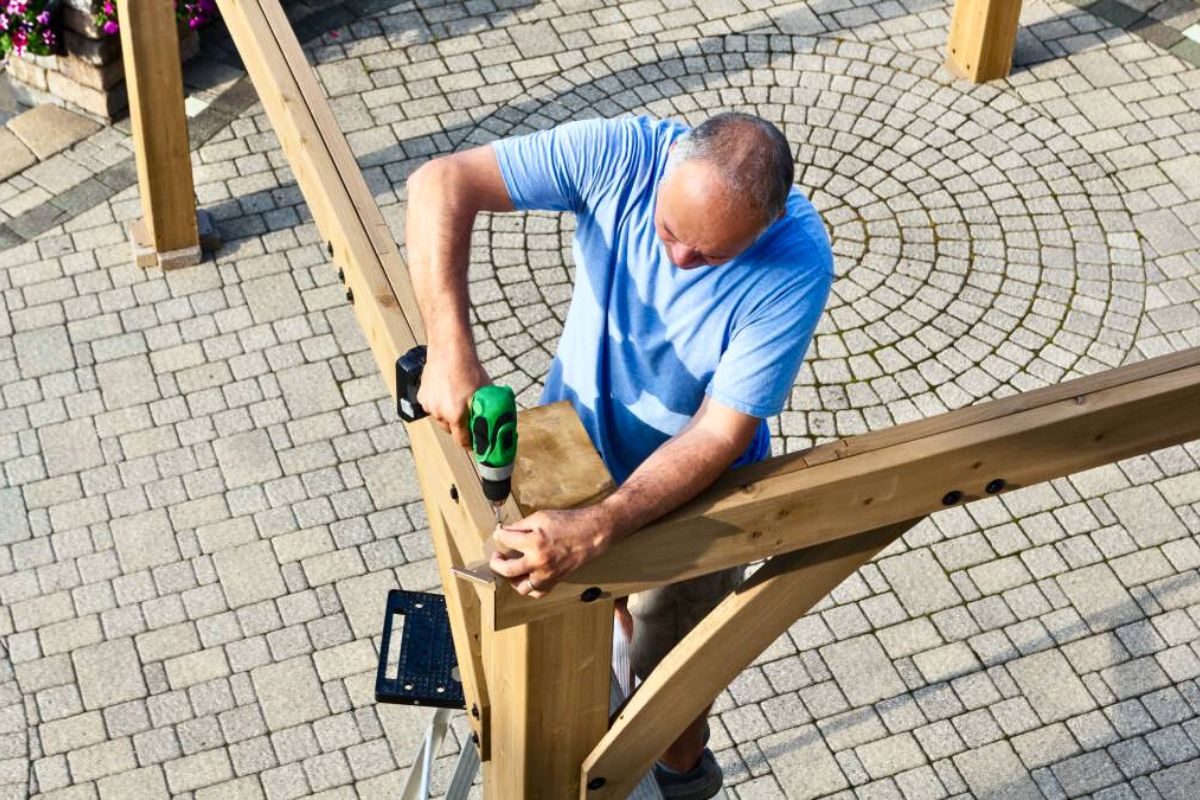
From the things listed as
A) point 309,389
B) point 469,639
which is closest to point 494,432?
point 469,639

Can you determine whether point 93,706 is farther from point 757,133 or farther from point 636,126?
point 757,133

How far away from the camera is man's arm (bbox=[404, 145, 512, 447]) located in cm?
306

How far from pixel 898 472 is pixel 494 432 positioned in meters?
0.82

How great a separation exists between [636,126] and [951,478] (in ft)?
3.49

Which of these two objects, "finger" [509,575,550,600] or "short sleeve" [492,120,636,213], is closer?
"finger" [509,575,550,600]

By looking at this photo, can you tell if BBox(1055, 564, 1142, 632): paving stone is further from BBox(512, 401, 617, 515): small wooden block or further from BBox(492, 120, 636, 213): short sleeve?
BBox(512, 401, 617, 515): small wooden block

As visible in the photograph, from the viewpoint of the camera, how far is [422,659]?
4.16 meters

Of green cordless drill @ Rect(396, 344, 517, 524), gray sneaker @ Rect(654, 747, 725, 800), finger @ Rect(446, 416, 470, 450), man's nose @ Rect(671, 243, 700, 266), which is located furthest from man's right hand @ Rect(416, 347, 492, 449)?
gray sneaker @ Rect(654, 747, 725, 800)

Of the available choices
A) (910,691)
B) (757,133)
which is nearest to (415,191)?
(757,133)

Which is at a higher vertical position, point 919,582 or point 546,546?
point 546,546

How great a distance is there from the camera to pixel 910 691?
608 centimetres

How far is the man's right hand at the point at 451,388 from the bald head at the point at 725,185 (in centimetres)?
51

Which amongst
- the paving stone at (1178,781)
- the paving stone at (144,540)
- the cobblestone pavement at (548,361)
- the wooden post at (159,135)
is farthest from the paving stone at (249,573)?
the paving stone at (1178,781)

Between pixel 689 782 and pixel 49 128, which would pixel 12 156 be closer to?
pixel 49 128
